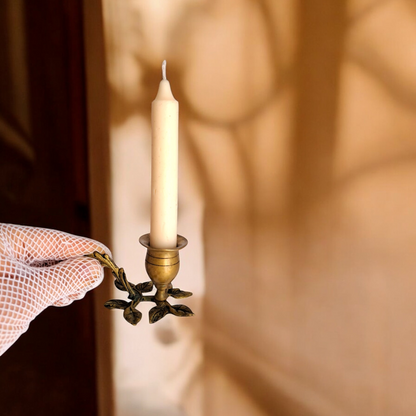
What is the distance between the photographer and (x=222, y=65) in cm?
48

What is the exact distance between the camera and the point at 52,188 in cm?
54

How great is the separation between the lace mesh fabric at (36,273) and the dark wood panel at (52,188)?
18 cm

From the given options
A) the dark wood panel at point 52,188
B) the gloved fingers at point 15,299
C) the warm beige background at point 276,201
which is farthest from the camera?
the dark wood panel at point 52,188

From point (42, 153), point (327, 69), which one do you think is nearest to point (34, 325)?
point (42, 153)

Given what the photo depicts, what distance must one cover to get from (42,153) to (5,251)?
24cm

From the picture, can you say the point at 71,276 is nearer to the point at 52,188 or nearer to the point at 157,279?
the point at 157,279

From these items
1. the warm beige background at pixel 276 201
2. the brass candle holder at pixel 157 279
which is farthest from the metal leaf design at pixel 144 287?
the warm beige background at pixel 276 201

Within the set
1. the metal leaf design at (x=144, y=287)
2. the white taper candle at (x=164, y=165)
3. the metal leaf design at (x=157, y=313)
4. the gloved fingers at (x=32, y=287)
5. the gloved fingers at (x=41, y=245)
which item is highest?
the white taper candle at (x=164, y=165)

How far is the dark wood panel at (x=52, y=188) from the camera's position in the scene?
0.52 m

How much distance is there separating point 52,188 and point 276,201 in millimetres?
339

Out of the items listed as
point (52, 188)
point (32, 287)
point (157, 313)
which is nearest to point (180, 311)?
point (157, 313)

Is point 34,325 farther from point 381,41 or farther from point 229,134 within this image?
point 381,41

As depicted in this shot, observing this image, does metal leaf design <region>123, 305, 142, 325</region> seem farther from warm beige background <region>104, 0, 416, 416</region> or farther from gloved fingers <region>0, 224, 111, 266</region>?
warm beige background <region>104, 0, 416, 416</region>

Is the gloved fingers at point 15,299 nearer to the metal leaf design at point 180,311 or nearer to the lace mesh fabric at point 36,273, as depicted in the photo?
the lace mesh fabric at point 36,273
